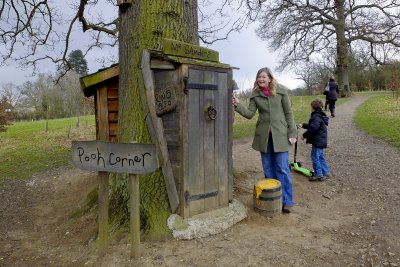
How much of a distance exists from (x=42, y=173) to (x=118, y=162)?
6.15m

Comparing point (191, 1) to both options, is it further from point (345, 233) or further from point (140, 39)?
point (345, 233)

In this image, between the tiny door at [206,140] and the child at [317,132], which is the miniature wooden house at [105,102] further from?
the child at [317,132]

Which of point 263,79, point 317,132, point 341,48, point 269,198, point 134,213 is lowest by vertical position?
point 269,198

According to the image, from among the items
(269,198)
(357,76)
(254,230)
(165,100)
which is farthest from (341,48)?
(165,100)

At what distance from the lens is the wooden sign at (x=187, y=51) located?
4.04 m

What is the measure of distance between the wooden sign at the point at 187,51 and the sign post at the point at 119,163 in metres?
1.34

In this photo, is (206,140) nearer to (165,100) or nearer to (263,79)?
(165,100)

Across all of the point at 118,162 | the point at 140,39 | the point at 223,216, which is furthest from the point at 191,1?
the point at 223,216

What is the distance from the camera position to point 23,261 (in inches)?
164

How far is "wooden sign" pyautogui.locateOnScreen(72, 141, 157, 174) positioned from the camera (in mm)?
3326

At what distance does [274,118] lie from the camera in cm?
478

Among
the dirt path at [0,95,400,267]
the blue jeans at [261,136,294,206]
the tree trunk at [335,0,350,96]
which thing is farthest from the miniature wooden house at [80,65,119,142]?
the tree trunk at [335,0,350,96]

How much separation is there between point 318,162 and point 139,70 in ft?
13.0

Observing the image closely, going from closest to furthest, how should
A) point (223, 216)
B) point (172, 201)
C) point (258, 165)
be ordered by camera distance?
point (172, 201), point (223, 216), point (258, 165)
